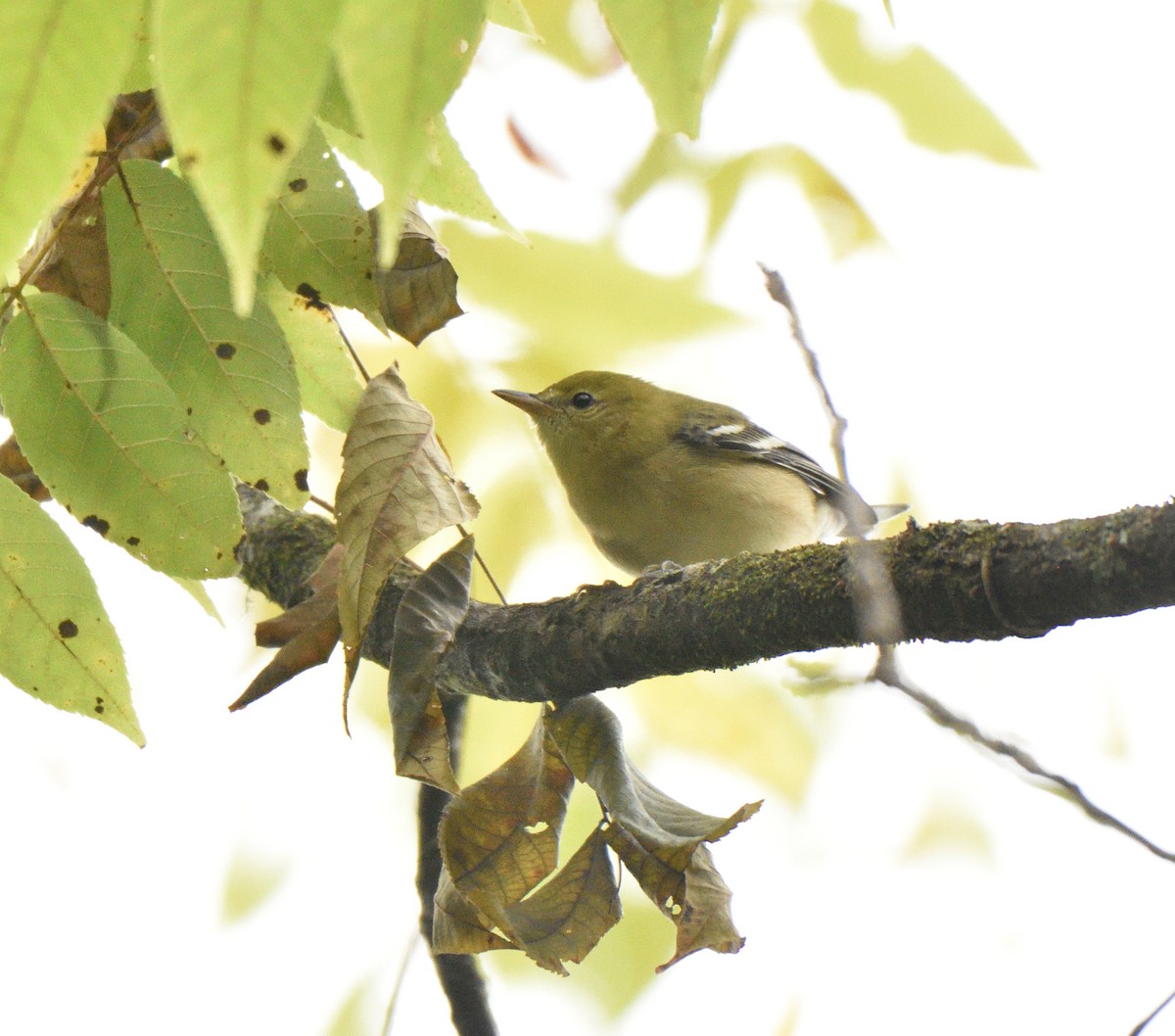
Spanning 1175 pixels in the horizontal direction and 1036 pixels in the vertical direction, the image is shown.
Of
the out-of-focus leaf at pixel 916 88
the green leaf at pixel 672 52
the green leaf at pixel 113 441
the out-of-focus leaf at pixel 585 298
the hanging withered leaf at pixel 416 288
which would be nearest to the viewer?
the green leaf at pixel 672 52

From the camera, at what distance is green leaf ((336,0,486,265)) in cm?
104

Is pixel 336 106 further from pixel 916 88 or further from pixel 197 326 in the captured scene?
pixel 916 88

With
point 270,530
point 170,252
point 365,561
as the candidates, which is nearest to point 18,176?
point 365,561

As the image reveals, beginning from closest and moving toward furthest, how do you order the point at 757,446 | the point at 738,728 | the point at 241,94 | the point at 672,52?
the point at 241,94
the point at 672,52
the point at 738,728
the point at 757,446

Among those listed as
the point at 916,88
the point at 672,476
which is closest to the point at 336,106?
the point at 916,88

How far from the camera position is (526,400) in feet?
14.3

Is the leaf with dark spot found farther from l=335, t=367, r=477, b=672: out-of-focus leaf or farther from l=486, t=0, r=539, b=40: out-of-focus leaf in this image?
l=486, t=0, r=539, b=40: out-of-focus leaf

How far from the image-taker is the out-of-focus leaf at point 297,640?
1970 millimetres

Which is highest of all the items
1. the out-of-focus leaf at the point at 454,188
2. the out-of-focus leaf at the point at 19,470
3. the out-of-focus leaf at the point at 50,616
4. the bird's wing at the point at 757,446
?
the bird's wing at the point at 757,446

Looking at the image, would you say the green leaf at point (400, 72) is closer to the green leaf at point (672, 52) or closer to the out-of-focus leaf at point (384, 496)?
the green leaf at point (672, 52)

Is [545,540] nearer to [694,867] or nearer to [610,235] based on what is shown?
[610,235]

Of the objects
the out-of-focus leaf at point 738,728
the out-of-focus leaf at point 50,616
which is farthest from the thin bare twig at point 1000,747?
the out-of-focus leaf at point 738,728

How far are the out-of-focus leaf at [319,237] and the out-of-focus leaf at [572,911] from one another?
3.41ft

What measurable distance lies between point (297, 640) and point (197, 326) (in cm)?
60
